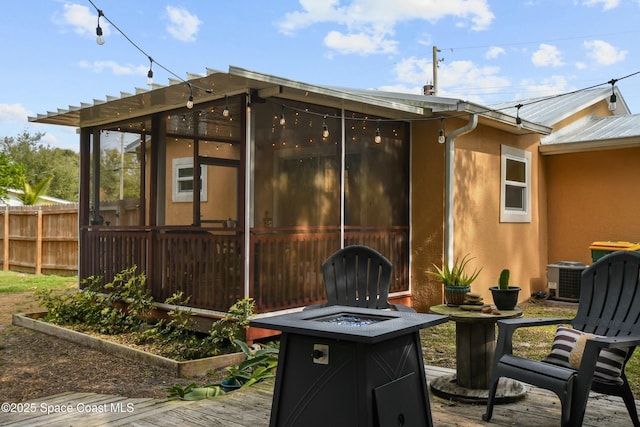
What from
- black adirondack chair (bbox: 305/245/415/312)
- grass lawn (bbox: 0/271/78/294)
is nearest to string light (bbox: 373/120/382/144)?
black adirondack chair (bbox: 305/245/415/312)

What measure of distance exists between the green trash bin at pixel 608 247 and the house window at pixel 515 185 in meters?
1.03

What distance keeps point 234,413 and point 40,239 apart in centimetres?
1098

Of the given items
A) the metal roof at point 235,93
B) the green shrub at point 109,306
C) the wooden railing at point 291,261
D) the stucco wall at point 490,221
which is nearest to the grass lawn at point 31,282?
the green shrub at point 109,306

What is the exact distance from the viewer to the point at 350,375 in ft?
7.98

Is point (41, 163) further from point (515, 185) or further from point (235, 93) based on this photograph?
point (235, 93)

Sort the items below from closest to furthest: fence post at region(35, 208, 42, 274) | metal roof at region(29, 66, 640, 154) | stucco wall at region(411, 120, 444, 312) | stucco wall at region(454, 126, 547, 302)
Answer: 1. metal roof at region(29, 66, 640, 154)
2. stucco wall at region(411, 120, 444, 312)
3. stucco wall at region(454, 126, 547, 302)
4. fence post at region(35, 208, 42, 274)

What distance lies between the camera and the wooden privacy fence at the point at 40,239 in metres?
12.3

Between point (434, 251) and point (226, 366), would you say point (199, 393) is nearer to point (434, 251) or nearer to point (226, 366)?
point (226, 366)

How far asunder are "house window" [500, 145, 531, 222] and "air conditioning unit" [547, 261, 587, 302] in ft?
2.75

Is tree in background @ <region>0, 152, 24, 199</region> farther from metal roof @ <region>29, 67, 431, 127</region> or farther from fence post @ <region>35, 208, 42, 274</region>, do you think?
metal roof @ <region>29, 67, 431, 127</region>

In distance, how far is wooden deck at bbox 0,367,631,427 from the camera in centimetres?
329

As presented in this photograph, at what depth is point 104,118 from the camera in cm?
726

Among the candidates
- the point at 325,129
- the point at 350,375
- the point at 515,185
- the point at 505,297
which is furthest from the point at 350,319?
the point at 515,185

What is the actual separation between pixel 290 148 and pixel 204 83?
1276 millimetres
